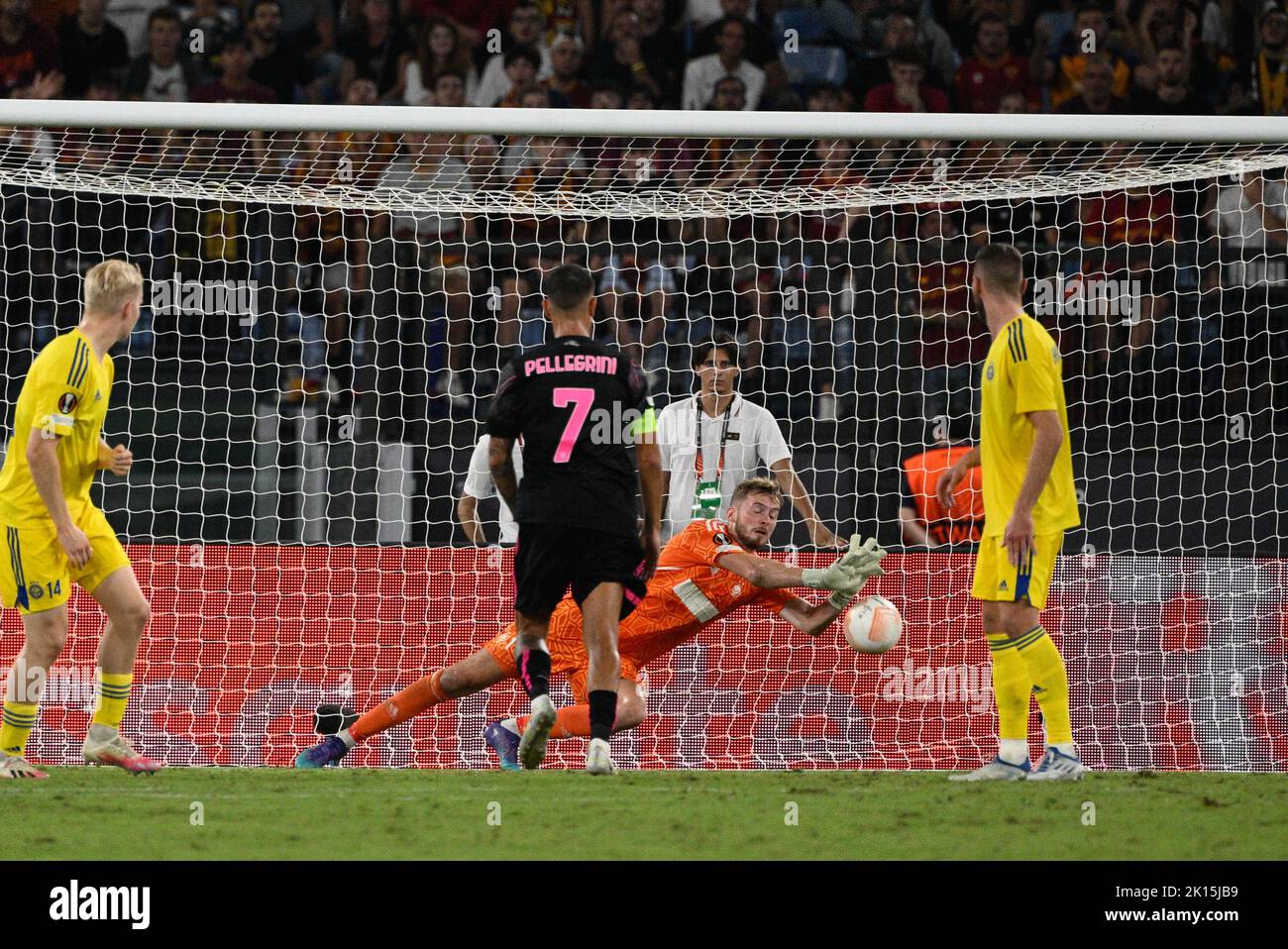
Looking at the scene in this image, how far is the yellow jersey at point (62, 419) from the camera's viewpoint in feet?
15.7

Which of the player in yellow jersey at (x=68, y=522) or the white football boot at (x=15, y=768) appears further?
the white football boot at (x=15, y=768)

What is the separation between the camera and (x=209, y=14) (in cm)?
1041

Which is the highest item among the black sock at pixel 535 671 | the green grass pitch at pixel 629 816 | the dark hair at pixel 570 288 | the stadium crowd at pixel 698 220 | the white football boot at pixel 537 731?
the stadium crowd at pixel 698 220

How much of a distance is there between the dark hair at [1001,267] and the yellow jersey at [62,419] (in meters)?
2.80

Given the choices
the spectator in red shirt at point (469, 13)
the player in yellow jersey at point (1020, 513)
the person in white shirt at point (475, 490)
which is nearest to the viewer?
the player in yellow jersey at point (1020, 513)

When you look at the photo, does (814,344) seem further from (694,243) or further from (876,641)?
(876,641)

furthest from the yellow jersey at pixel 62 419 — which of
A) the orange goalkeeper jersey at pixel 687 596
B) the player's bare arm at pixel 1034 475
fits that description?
the player's bare arm at pixel 1034 475

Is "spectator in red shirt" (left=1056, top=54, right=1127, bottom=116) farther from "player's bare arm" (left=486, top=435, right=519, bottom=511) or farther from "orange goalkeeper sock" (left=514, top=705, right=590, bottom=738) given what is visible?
"player's bare arm" (left=486, top=435, right=519, bottom=511)

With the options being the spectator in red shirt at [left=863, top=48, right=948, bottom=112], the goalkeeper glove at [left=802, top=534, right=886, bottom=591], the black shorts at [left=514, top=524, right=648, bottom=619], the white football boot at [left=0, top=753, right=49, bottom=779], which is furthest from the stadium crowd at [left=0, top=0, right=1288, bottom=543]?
the white football boot at [left=0, top=753, right=49, bottom=779]

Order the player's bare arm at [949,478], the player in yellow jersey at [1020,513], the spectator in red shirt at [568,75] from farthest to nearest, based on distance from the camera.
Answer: the spectator in red shirt at [568,75] → the player's bare arm at [949,478] → the player in yellow jersey at [1020,513]

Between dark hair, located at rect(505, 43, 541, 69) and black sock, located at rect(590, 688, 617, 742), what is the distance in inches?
241

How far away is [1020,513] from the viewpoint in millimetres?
4824

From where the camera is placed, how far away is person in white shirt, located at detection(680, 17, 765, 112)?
34.2ft

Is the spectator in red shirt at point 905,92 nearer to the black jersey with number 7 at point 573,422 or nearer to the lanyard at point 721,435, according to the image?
the lanyard at point 721,435
